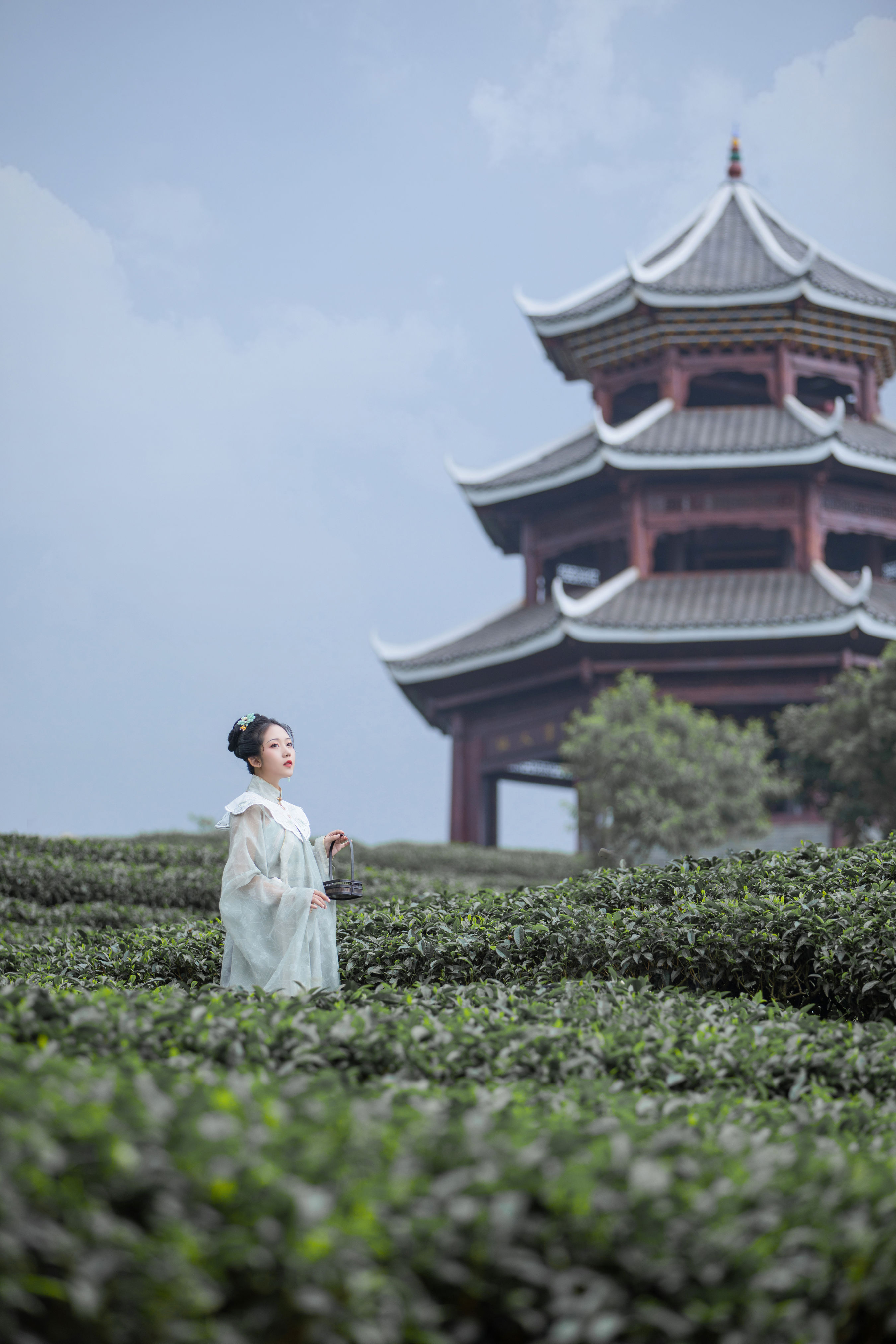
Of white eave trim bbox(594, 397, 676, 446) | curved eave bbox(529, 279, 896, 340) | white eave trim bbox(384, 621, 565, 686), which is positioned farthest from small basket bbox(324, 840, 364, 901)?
curved eave bbox(529, 279, 896, 340)

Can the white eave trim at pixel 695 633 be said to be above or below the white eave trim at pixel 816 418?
below

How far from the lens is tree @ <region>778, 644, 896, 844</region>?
55.5 ft

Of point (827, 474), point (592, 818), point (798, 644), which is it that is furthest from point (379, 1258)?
point (827, 474)

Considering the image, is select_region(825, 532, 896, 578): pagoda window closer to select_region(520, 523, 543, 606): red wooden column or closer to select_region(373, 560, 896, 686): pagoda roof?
select_region(373, 560, 896, 686): pagoda roof

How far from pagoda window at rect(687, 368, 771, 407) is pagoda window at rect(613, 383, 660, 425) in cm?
75

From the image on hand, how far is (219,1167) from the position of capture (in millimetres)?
2344

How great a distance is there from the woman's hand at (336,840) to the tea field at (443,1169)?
62cm

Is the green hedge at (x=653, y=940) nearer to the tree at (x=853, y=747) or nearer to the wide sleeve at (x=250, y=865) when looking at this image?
the wide sleeve at (x=250, y=865)

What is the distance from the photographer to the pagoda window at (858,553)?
2447 centimetres

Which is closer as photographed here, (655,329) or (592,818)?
(592,818)

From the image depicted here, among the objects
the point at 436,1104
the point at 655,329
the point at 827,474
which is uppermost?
the point at 655,329

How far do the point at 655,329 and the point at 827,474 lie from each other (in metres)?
4.04

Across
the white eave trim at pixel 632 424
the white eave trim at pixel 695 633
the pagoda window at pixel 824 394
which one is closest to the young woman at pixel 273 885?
the white eave trim at pixel 695 633

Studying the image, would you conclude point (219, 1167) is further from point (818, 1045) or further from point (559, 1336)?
point (818, 1045)
